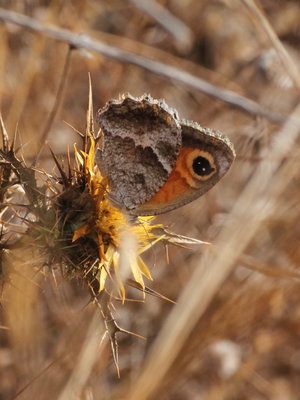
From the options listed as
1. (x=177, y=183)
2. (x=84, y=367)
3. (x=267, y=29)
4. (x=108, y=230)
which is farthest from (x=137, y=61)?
(x=84, y=367)

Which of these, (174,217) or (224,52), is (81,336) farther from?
(224,52)

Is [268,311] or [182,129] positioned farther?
[268,311]

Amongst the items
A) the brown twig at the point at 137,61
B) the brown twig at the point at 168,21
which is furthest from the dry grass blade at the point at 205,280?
the brown twig at the point at 168,21

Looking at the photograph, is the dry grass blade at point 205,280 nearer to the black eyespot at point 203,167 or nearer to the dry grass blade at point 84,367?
the dry grass blade at point 84,367

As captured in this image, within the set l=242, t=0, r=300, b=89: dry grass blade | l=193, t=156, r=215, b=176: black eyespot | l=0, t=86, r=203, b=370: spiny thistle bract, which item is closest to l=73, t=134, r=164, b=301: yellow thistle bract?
l=0, t=86, r=203, b=370: spiny thistle bract

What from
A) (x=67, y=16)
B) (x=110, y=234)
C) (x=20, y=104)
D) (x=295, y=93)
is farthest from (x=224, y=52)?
(x=110, y=234)

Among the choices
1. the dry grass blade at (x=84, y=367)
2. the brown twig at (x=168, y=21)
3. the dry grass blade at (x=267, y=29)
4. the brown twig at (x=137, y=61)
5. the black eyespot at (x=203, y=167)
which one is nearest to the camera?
the black eyespot at (x=203, y=167)
